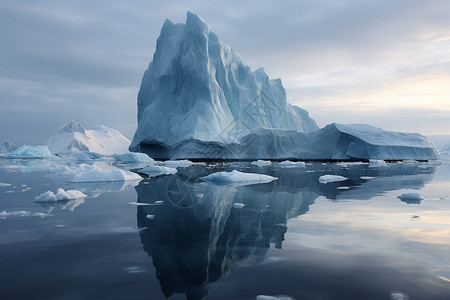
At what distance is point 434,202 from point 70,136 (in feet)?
654

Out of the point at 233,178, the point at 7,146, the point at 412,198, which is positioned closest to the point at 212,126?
the point at 233,178

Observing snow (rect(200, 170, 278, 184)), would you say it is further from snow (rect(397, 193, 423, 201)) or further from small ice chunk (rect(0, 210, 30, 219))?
small ice chunk (rect(0, 210, 30, 219))

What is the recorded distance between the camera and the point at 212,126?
30344 millimetres

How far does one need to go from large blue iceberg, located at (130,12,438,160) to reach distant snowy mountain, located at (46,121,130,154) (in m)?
145

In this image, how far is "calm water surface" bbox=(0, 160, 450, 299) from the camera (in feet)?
8.30

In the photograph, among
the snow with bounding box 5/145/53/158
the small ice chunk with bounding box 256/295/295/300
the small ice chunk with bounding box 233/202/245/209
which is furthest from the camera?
the snow with bounding box 5/145/53/158

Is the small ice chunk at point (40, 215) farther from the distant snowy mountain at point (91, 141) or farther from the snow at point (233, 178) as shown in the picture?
the distant snowy mountain at point (91, 141)

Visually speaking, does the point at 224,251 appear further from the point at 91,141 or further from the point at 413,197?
the point at 91,141

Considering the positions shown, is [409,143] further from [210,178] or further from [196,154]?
[210,178]

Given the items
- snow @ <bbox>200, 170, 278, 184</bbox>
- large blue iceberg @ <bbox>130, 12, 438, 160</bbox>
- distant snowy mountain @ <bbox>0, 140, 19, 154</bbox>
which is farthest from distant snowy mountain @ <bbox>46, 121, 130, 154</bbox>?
snow @ <bbox>200, 170, 278, 184</bbox>

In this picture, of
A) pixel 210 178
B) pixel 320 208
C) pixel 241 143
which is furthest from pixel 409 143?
pixel 320 208

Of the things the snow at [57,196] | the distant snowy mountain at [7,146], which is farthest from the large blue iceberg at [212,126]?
the distant snowy mountain at [7,146]

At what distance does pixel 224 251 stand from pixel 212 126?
27.1 m

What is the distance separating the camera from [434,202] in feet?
22.5
